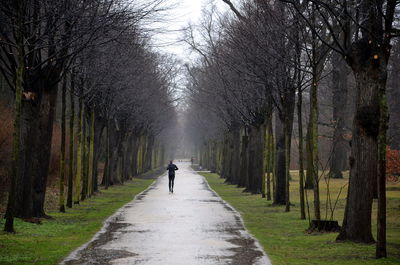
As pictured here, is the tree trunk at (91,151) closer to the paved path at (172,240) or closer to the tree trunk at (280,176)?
the paved path at (172,240)

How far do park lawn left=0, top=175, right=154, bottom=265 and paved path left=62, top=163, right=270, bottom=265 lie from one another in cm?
33

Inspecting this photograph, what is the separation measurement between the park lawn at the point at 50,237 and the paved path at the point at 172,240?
12.8 inches

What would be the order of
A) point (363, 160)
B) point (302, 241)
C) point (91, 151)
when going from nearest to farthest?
1. point (363, 160)
2. point (302, 241)
3. point (91, 151)

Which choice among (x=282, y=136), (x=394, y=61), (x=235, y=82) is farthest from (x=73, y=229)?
(x=394, y=61)

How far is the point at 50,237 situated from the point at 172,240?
2.91 meters

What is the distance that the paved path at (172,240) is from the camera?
481 inches

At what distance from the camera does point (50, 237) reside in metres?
16.0

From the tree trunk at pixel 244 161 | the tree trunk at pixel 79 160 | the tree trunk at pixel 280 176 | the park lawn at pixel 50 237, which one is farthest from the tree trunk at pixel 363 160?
the tree trunk at pixel 244 161

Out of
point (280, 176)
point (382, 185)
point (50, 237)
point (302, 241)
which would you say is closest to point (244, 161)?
point (280, 176)

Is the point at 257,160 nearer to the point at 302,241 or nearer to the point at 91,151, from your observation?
the point at 91,151

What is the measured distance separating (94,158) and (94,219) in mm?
14775

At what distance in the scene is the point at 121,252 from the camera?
43.1 ft

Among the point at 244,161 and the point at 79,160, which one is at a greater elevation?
the point at 244,161

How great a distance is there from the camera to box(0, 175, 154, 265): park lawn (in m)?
12.4
